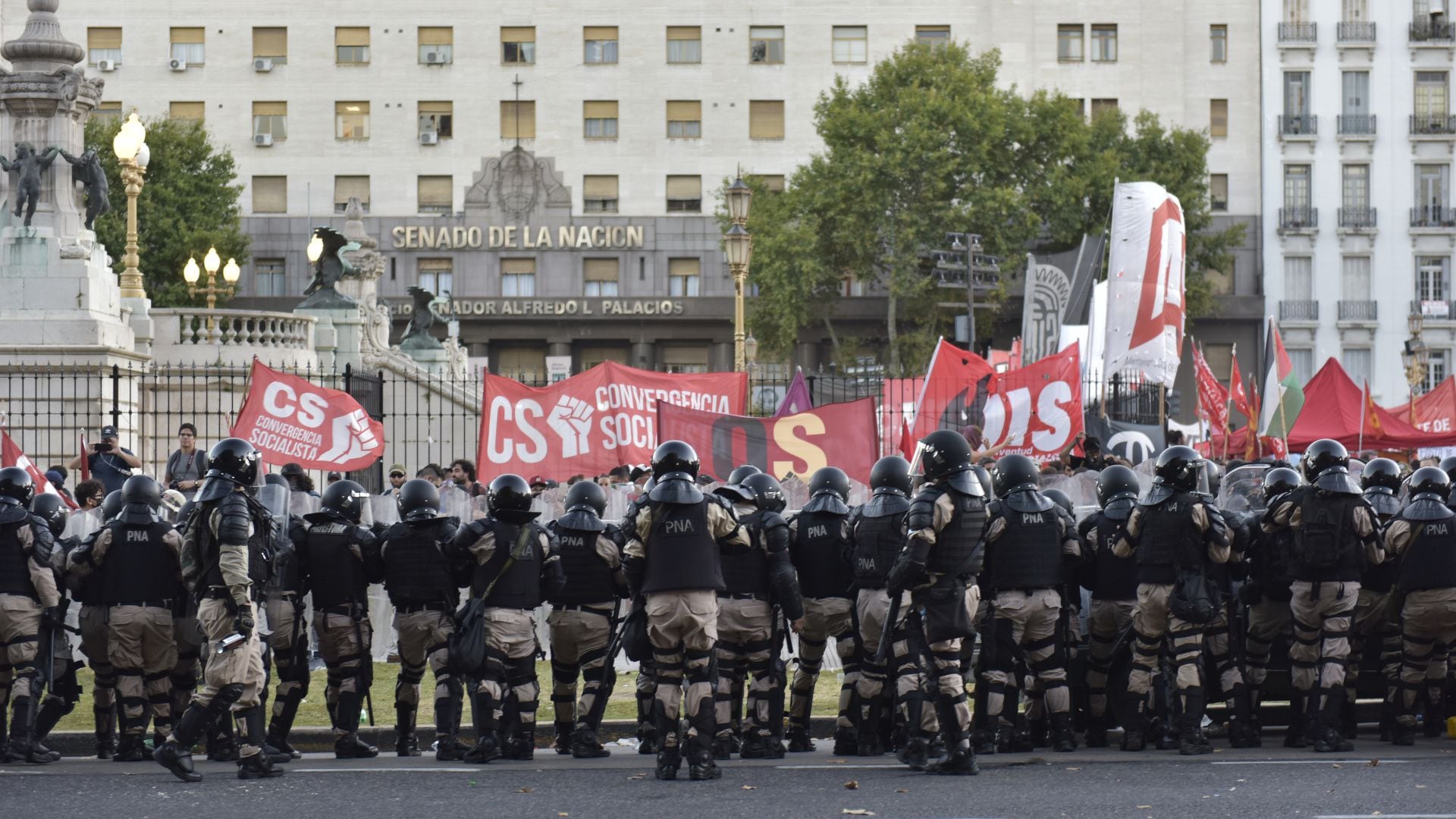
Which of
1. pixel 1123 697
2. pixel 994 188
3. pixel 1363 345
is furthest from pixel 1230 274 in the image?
pixel 1123 697

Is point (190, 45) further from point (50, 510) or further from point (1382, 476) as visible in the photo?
point (1382, 476)

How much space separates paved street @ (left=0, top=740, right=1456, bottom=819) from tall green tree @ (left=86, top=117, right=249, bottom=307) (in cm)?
4134

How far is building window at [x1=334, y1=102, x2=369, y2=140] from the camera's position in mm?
59438

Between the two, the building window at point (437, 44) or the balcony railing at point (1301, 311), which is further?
the balcony railing at point (1301, 311)

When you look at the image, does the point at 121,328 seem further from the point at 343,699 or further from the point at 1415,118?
the point at 1415,118

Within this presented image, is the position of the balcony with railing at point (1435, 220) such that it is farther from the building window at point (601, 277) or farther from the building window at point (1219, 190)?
the building window at point (601, 277)

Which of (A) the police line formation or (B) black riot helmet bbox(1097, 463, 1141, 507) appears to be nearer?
(A) the police line formation

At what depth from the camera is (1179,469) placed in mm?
11477

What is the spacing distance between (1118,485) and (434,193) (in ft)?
162

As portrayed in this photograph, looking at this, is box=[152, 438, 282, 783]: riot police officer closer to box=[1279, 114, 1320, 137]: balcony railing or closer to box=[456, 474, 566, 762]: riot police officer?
box=[456, 474, 566, 762]: riot police officer

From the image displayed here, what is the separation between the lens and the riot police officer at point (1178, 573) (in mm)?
11305

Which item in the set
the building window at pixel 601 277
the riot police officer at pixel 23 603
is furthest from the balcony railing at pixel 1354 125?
the riot police officer at pixel 23 603

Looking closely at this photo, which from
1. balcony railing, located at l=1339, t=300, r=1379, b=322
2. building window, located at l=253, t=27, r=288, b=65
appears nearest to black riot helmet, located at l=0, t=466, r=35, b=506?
building window, located at l=253, t=27, r=288, b=65

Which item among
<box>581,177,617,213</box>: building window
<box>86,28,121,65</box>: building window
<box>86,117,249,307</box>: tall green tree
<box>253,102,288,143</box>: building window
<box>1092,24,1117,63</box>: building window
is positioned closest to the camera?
<box>86,117,249,307</box>: tall green tree
